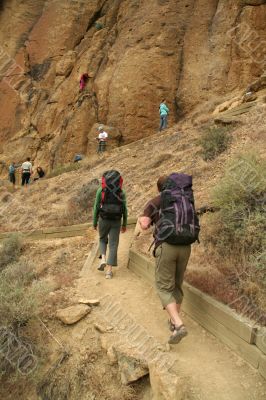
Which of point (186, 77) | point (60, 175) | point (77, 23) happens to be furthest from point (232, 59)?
point (77, 23)

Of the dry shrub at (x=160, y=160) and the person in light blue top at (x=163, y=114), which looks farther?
the person in light blue top at (x=163, y=114)

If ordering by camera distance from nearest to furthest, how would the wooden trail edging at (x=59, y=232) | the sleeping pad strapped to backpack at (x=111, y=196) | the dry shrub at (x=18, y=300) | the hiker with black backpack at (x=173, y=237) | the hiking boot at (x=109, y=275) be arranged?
the hiker with black backpack at (x=173, y=237) → the dry shrub at (x=18, y=300) → the sleeping pad strapped to backpack at (x=111, y=196) → the hiking boot at (x=109, y=275) → the wooden trail edging at (x=59, y=232)

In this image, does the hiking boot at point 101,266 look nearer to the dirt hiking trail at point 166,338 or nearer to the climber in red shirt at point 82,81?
the dirt hiking trail at point 166,338

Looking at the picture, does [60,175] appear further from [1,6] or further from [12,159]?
[1,6]

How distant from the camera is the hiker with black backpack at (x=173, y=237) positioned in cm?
482

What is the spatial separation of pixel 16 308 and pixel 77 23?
23818 millimetres

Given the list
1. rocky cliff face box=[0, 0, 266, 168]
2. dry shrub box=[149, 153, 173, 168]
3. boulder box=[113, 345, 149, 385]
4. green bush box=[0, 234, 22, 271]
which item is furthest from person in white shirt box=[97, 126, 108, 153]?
boulder box=[113, 345, 149, 385]

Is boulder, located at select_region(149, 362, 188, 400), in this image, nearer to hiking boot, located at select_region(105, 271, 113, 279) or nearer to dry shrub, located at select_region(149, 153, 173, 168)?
hiking boot, located at select_region(105, 271, 113, 279)

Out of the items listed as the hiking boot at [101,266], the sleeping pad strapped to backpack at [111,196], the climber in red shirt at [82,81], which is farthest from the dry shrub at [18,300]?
the climber in red shirt at [82,81]

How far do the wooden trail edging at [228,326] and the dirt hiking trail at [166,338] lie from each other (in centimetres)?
8

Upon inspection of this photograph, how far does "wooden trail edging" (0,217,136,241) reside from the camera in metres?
9.87

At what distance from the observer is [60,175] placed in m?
18.8

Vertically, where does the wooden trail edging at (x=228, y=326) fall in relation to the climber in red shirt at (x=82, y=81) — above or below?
below

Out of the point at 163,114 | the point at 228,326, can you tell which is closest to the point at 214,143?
the point at 228,326
